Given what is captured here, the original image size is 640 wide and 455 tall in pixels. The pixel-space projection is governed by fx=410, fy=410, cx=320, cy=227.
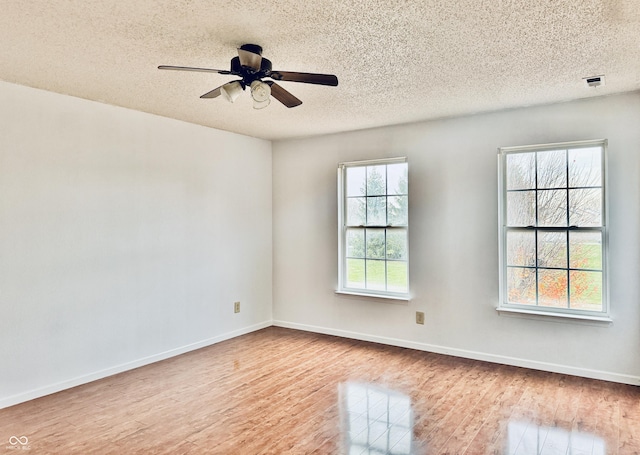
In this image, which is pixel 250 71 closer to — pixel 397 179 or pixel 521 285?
pixel 397 179

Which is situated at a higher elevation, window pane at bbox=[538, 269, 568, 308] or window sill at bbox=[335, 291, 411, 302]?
window pane at bbox=[538, 269, 568, 308]

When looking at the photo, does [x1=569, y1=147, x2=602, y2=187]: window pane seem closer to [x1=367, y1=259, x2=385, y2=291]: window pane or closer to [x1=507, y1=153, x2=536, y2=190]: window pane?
[x1=507, y1=153, x2=536, y2=190]: window pane

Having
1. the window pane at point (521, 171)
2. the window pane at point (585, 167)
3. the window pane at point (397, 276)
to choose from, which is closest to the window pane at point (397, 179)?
the window pane at point (397, 276)

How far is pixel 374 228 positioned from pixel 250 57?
276cm

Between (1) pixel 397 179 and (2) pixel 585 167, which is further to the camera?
Answer: (1) pixel 397 179

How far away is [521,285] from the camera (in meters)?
3.80

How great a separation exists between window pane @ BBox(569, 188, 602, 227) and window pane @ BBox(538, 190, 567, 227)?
2.1 inches

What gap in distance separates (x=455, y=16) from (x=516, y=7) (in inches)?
11.1

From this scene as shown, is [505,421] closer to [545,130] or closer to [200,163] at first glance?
[545,130]

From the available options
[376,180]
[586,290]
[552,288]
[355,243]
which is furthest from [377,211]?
[586,290]

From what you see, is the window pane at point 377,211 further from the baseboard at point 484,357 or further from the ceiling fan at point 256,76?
the ceiling fan at point 256,76

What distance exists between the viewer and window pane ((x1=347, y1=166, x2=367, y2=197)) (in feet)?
15.6

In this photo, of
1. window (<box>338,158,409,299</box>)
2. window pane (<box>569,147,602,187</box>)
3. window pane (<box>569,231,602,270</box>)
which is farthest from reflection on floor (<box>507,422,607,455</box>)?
window pane (<box>569,147,602,187</box>)

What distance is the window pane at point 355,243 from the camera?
4.77 m
